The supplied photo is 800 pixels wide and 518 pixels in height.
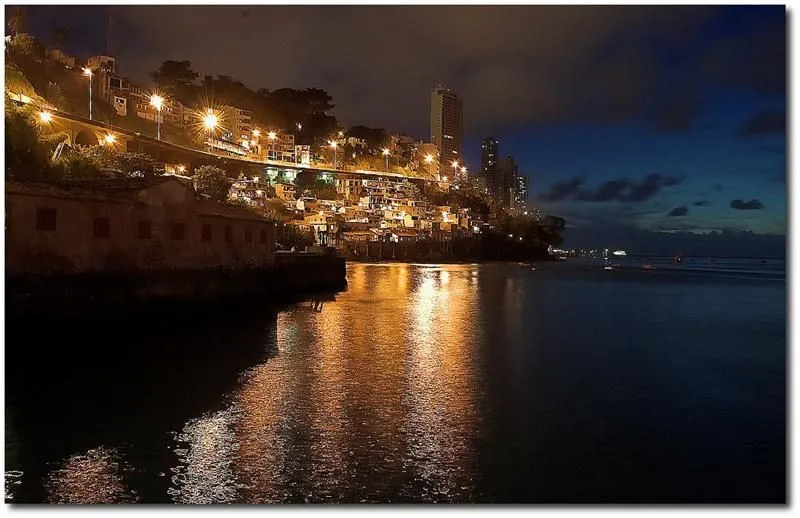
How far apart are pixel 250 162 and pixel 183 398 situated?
9984 cm

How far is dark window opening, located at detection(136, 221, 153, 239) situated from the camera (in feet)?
73.2

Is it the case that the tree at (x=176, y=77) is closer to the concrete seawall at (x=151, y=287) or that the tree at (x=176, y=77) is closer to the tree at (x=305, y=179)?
the tree at (x=305, y=179)

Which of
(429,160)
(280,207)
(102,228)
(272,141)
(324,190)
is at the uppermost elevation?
(429,160)

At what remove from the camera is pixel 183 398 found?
483 inches

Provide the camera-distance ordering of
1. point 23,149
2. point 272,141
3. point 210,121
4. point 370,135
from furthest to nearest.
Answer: point 370,135 → point 272,141 → point 210,121 → point 23,149

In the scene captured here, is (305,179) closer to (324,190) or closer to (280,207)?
(324,190)

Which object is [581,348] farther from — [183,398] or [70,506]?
[70,506]

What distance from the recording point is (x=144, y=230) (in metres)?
22.6

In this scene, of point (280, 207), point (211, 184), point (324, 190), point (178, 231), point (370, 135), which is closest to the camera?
point (178, 231)

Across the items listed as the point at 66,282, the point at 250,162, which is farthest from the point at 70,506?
the point at 250,162

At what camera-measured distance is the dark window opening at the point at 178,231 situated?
24.1 meters

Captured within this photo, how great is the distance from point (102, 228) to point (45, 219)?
87.8 inches

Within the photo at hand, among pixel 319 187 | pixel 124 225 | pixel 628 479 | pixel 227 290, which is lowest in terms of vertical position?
pixel 628 479

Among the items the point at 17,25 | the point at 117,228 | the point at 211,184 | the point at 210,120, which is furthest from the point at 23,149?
the point at 210,120
